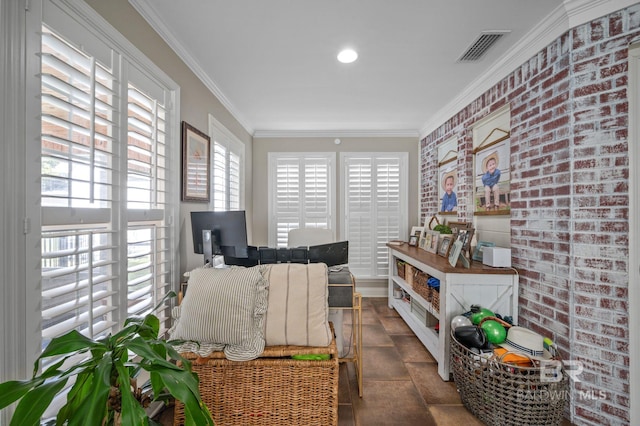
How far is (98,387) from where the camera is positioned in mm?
847

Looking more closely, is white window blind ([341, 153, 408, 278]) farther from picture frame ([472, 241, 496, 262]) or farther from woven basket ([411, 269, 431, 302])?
picture frame ([472, 241, 496, 262])

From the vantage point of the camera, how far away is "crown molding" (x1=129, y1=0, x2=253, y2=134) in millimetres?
1717

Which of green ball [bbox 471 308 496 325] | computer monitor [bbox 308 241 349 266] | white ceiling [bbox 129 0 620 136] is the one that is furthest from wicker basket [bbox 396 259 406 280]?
white ceiling [bbox 129 0 620 136]

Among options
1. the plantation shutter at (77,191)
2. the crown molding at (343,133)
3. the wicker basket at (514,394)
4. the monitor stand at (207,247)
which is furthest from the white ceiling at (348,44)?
the wicker basket at (514,394)

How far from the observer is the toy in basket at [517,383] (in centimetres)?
166

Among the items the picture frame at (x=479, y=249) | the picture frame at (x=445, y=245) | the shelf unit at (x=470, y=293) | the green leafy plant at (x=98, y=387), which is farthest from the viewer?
the picture frame at (x=445, y=245)

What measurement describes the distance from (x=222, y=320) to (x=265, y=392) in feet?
1.57

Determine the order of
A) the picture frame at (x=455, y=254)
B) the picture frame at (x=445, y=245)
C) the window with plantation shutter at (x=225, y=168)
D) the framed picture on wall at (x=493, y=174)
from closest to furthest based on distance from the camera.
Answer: the picture frame at (x=455, y=254), the framed picture on wall at (x=493, y=174), the picture frame at (x=445, y=245), the window with plantation shutter at (x=225, y=168)

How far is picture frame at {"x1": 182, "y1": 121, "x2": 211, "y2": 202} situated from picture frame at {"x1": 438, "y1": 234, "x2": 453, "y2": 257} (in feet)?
7.56

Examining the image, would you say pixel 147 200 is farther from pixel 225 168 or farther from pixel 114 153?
pixel 225 168

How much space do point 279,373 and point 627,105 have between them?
2437 mm

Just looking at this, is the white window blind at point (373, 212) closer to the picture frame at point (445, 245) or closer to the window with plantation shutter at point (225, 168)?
the picture frame at point (445, 245)

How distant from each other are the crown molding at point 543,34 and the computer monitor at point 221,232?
2499 millimetres

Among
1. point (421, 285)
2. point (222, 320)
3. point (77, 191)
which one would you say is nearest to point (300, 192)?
point (421, 285)
